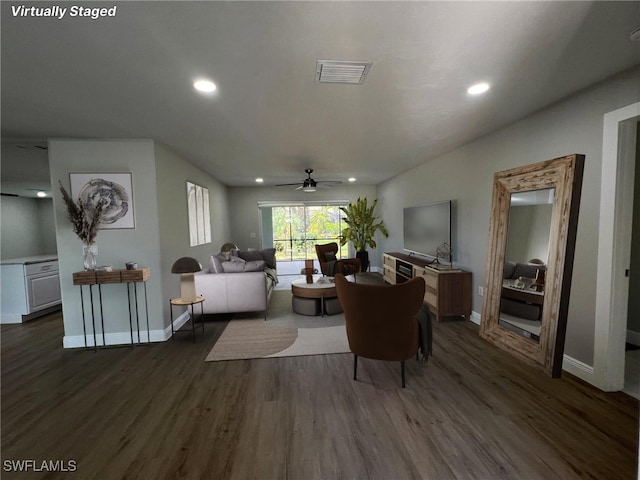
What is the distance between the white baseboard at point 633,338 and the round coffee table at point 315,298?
3.55m

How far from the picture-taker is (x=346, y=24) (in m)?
1.50

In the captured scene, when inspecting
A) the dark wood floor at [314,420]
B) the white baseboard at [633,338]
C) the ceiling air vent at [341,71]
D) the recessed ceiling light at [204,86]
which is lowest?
the dark wood floor at [314,420]

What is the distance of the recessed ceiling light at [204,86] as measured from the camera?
2068 millimetres

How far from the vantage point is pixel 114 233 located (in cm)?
340

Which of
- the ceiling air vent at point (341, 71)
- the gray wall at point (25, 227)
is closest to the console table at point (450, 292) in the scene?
the ceiling air vent at point (341, 71)

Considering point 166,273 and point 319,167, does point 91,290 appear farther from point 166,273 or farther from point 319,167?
point 319,167

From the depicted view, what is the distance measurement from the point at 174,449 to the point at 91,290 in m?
2.57

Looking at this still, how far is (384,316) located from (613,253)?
1954mm

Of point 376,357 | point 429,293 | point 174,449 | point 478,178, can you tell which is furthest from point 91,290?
point 478,178

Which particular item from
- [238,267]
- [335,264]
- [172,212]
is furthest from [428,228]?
[172,212]

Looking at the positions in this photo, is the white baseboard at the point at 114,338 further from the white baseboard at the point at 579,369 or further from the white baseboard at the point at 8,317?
the white baseboard at the point at 579,369

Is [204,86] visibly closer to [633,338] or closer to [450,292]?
[450,292]

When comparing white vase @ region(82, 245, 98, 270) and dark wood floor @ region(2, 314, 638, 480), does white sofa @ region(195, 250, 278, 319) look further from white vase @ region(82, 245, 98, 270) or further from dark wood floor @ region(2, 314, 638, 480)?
white vase @ region(82, 245, 98, 270)

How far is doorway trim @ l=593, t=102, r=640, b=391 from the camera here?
2.17 m
